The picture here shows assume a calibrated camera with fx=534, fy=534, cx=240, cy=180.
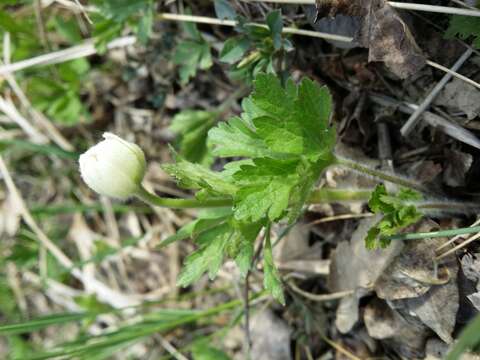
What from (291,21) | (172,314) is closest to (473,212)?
(291,21)

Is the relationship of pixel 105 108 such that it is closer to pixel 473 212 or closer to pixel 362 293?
pixel 362 293

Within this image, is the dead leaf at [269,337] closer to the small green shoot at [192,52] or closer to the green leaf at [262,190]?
the green leaf at [262,190]

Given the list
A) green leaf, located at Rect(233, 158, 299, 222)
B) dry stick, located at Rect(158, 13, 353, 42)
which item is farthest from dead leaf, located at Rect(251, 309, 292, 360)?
dry stick, located at Rect(158, 13, 353, 42)

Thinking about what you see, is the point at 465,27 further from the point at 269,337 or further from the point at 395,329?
the point at 269,337

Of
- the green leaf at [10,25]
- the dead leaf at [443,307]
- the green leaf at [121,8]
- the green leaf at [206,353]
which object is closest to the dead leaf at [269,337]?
the green leaf at [206,353]

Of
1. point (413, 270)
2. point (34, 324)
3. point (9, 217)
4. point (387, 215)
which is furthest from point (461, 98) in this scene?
point (9, 217)

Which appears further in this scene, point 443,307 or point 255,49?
point 255,49
